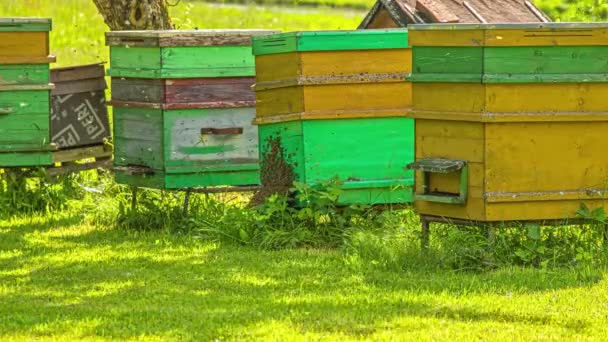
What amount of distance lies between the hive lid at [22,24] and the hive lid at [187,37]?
0.74 meters

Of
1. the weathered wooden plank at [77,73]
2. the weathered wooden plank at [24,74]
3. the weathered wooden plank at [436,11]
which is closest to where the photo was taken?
the weathered wooden plank at [436,11]

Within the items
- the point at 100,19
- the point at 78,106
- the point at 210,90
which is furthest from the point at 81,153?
the point at 100,19

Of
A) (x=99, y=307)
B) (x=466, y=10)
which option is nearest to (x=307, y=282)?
(x=99, y=307)

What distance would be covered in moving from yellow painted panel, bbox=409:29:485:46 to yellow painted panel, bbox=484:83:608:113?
31 cm

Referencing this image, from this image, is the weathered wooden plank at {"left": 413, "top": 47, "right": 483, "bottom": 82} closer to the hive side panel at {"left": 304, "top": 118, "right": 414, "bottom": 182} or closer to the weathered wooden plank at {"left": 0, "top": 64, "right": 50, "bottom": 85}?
the hive side panel at {"left": 304, "top": 118, "right": 414, "bottom": 182}

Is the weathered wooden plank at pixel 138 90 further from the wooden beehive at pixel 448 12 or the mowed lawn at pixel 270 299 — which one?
the wooden beehive at pixel 448 12

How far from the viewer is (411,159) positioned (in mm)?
9836

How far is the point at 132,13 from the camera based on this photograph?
500 inches

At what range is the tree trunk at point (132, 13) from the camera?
1267 cm

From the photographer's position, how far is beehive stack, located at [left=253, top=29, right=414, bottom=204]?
9469 mm

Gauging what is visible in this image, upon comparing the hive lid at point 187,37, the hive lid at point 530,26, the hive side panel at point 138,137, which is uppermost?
the hive lid at point 187,37

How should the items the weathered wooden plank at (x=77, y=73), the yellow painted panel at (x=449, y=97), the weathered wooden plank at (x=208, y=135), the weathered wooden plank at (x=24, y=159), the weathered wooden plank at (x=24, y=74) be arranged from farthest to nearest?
the weathered wooden plank at (x=77, y=73)
the weathered wooden plank at (x=24, y=159)
the weathered wooden plank at (x=24, y=74)
the weathered wooden plank at (x=208, y=135)
the yellow painted panel at (x=449, y=97)

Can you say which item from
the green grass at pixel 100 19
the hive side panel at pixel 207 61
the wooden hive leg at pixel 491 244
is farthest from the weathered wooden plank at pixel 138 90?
the green grass at pixel 100 19

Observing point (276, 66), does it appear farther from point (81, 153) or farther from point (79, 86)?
point (81, 153)
